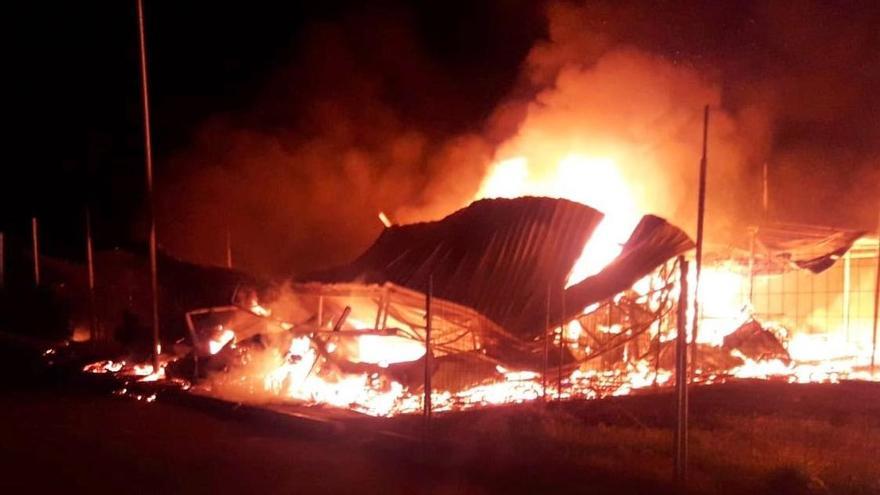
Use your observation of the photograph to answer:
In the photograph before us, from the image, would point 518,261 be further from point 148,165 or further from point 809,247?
point 148,165

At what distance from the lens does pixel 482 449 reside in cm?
829

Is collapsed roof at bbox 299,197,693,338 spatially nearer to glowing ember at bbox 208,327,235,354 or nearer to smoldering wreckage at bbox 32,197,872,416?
smoldering wreckage at bbox 32,197,872,416

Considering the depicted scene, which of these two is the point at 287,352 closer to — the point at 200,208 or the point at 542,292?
the point at 542,292

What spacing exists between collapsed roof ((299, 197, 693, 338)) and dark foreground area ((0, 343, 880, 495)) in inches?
92.4

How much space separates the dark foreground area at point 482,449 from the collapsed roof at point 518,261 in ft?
7.70

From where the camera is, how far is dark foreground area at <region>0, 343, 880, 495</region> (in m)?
7.28

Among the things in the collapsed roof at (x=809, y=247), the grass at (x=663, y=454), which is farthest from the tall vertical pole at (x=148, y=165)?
the collapsed roof at (x=809, y=247)

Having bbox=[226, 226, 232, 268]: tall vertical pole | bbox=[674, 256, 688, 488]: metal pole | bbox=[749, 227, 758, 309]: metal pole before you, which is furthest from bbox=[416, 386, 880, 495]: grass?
bbox=[226, 226, 232, 268]: tall vertical pole

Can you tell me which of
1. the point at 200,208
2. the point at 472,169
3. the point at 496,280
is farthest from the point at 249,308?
the point at 200,208

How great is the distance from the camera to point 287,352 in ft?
44.2

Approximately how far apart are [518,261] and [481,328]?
1.56 metres

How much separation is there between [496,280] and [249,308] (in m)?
4.38

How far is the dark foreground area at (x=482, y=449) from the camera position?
23.9 ft

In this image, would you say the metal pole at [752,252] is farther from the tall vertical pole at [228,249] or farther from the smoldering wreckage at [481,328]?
the tall vertical pole at [228,249]
